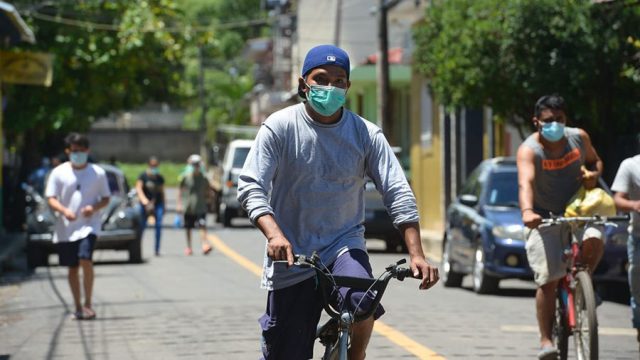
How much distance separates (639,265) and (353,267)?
4.16 meters

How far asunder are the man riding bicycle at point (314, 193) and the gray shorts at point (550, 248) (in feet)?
11.2

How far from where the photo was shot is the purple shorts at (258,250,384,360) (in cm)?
666

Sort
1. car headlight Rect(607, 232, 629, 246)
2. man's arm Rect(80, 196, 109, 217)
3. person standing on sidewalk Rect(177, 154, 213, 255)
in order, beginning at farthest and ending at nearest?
1. person standing on sidewalk Rect(177, 154, 213, 255)
2. car headlight Rect(607, 232, 629, 246)
3. man's arm Rect(80, 196, 109, 217)

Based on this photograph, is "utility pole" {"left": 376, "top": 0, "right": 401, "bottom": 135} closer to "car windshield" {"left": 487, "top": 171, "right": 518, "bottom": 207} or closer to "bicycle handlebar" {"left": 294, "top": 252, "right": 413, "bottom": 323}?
"car windshield" {"left": 487, "top": 171, "right": 518, "bottom": 207}

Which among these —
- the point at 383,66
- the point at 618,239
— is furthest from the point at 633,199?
the point at 383,66

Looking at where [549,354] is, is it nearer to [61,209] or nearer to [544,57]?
[61,209]

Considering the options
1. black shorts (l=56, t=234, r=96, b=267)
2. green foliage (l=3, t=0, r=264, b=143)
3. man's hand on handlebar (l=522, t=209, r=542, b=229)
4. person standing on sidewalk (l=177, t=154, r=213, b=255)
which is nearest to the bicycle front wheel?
man's hand on handlebar (l=522, t=209, r=542, b=229)

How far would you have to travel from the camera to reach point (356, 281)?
6.40 m

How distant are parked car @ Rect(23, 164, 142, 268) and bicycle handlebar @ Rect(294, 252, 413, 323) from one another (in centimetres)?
1678

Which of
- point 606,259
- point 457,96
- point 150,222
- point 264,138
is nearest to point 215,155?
point 150,222

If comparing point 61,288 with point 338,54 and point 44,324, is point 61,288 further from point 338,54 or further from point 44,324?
point 338,54

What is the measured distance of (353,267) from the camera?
6617 mm

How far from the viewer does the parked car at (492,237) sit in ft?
55.1

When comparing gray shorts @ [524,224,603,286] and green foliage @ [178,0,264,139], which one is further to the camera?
green foliage @ [178,0,264,139]
